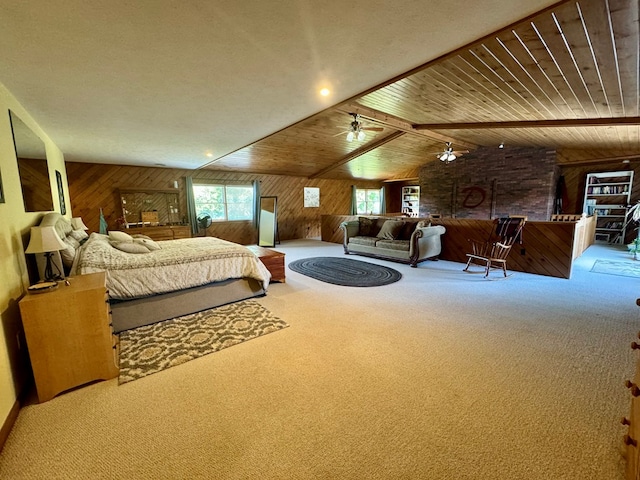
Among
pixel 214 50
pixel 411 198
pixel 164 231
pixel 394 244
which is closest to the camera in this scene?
pixel 214 50

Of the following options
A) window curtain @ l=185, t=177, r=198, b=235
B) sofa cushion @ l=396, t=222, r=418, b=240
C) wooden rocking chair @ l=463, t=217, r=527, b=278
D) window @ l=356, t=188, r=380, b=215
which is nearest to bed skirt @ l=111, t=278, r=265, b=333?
sofa cushion @ l=396, t=222, r=418, b=240

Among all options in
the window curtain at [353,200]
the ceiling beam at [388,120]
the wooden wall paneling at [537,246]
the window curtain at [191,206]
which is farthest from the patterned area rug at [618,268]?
the window curtain at [191,206]

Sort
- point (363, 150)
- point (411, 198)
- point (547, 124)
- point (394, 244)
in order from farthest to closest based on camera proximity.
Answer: point (411, 198)
point (363, 150)
point (394, 244)
point (547, 124)

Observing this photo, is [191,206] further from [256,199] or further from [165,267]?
[165,267]

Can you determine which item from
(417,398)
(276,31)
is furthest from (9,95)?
(417,398)

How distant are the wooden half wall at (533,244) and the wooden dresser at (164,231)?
5947 millimetres

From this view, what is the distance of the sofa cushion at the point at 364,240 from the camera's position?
591cm

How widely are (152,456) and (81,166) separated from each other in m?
6.92

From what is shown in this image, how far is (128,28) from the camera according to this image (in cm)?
152

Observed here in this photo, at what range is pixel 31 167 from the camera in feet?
8.30

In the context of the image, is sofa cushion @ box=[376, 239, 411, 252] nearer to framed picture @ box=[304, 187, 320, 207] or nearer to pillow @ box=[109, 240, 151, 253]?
pillow @ box=[109, 240, 151, 253]

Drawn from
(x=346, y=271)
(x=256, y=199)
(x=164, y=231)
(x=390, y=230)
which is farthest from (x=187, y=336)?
(x=256, y=199)

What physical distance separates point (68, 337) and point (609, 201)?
38.5ft

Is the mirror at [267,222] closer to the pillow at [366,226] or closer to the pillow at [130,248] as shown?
the pillow at [366,226]
